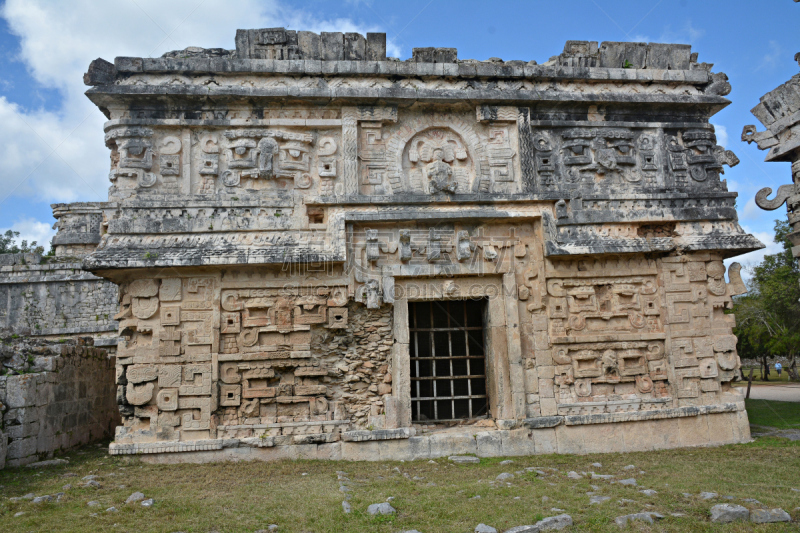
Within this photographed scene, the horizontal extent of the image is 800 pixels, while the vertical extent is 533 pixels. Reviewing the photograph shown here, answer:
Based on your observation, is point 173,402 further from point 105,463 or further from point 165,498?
point 165,498

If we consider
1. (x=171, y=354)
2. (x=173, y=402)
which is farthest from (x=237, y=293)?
(x=173, y=402)

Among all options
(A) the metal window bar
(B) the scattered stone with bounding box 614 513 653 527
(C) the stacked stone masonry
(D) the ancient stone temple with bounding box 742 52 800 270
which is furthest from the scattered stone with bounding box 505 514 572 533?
(C) the stacked stone masonry

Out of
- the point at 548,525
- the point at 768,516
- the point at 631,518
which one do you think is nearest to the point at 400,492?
the point at 548,525

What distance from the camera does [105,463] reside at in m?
6.64

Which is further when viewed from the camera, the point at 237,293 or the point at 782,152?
the point at 237,293

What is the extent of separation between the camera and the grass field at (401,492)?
4438 mm

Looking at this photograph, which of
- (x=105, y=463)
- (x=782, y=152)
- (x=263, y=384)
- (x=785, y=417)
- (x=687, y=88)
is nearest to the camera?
(x=782, y=152)

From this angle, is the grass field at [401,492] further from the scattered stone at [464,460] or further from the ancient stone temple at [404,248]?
the ancient stone temple at [404,248]

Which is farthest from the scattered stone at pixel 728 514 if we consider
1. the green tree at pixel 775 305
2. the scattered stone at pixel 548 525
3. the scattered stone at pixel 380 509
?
the green tree at pixel 775 305

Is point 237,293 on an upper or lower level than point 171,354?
upper

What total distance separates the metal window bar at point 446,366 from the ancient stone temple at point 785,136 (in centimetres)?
412

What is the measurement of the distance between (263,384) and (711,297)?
684 cm

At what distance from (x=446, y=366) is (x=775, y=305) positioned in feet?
58.9

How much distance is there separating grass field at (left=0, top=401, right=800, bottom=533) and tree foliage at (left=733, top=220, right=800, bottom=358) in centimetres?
1507
